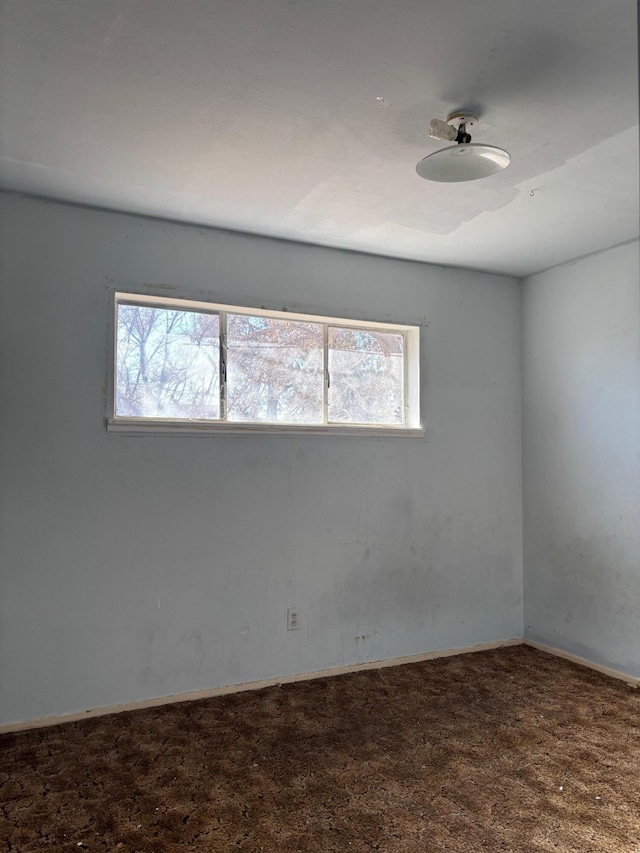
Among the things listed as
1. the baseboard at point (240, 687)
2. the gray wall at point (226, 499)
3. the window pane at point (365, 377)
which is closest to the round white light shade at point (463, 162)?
the gray wall at point (226, 499)

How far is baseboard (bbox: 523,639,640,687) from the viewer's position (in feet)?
10.8

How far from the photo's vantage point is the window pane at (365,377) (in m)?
3.60

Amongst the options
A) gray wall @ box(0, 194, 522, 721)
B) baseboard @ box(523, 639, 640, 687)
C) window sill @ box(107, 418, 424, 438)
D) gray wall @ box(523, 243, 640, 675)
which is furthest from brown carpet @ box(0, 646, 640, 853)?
window sill @ box(107, 418, 424, 438)

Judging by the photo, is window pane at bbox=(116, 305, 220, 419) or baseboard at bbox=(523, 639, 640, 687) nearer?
window pane at bbox=(116, 305, 220, 419)

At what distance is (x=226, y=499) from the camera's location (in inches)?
125

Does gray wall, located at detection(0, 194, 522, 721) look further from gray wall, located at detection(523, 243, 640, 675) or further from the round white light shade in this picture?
the round white light shade

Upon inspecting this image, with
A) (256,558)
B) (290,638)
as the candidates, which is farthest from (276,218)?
(290,638)

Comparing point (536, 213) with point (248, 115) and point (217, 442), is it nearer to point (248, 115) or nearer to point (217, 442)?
point (248, 115)

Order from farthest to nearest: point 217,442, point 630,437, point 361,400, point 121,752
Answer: point 361,400, point 630,437, point 217,442, point 121,752

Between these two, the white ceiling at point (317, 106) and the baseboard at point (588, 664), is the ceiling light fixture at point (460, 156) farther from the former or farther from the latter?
the baseboard at point (588, 664)

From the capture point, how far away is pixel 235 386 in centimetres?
328

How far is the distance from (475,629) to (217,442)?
6.83 ft

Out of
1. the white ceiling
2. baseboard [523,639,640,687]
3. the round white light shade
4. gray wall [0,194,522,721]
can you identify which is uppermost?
the white ceiling

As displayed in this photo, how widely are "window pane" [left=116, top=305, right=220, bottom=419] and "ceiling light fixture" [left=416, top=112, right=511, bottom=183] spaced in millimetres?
1506
